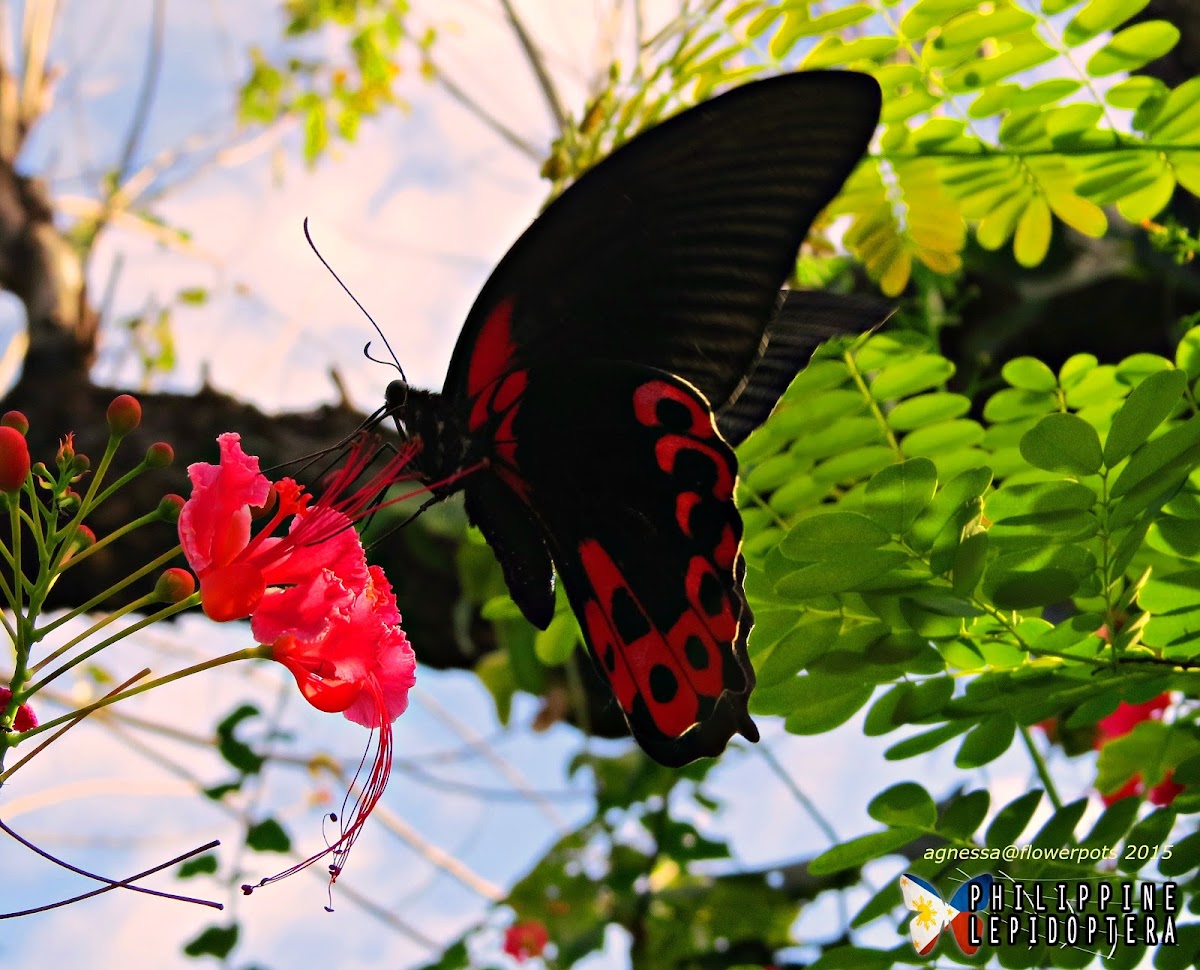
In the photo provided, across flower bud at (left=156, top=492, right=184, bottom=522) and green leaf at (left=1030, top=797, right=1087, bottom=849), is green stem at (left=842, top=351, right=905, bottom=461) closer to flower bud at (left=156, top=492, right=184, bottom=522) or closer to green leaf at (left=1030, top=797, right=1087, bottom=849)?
green leaf at (left=1030, top=797, right=1087, bottom=849)

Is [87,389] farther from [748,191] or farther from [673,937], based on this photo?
[748,191]

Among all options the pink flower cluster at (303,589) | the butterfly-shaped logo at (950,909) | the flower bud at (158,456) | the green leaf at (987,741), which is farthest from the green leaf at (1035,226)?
the flower bud at (158,456)


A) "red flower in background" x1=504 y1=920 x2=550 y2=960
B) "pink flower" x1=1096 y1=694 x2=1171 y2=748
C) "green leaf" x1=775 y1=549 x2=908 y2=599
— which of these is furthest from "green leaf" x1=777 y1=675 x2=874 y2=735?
"red flower in background" x1=504 y1=920 x2=550 y2=960

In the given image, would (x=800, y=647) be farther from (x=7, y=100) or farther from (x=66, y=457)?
(x=7, y=100)

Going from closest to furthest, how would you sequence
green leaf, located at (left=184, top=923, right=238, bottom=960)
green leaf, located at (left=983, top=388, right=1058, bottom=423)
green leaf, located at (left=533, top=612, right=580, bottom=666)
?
green leaf, located at (left=983, top=388, right=1058, bottom=423) < green leaf, located at (left=533, top=612, right=580, bottom=666) < green leaf, located at (left=184, top=923, right=238, bottom=960)

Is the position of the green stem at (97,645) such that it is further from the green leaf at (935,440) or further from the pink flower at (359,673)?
the green leaf at (935,440)

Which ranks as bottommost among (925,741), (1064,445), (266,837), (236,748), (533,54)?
(925,741)

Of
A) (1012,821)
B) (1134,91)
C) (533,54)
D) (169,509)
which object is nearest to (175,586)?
(169,509)
